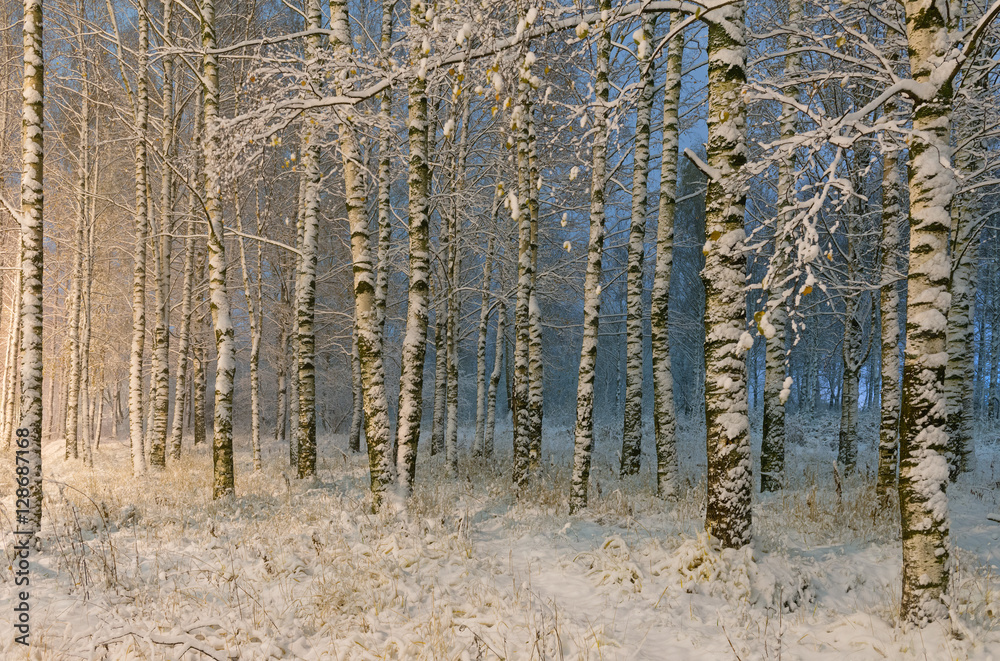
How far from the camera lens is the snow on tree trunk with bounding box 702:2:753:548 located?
4766 millimetres

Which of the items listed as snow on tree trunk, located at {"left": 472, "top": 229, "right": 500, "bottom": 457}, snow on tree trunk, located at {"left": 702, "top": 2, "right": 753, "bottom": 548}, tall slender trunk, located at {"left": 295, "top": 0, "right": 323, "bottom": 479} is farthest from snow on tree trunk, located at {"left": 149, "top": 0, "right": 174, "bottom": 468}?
snow on tree trunk, located at {"left": 702, "top": 2, "right": 753, "bottom": 548}

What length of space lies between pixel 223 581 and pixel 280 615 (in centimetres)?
100

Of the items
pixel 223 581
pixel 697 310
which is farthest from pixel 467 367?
pixel 223 581

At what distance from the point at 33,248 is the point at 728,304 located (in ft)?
25.5

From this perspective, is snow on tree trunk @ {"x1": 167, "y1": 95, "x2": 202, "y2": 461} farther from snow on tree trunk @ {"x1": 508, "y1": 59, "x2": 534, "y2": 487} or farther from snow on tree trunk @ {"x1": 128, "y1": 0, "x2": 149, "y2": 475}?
snow on tree trunk @ {"x1": 508, "y1": 59, "x2": 534, "y2": 487}

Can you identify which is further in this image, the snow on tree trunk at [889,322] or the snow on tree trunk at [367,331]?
the snow on tree trunk at [889,322]

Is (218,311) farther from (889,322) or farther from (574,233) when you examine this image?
(574,233)

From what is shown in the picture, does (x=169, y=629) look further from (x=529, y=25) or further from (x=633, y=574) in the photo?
(x=529, y=25)

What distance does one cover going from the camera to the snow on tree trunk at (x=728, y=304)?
4766 millimetres

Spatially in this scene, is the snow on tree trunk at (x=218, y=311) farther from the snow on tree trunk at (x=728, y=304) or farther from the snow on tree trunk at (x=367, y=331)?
the snow on tree trunk at (x=728, y=304)

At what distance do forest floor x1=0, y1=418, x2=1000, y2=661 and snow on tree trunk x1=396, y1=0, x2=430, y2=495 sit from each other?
0.82 m

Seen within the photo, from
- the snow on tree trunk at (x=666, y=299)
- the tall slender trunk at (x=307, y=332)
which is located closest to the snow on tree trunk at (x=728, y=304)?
the snow on tree trunk at (x=666, y=299)

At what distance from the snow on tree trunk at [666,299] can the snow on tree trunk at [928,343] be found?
475cm

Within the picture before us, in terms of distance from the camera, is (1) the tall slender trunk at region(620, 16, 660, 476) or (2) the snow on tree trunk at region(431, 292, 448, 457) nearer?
(1) the tall slender trunk at region(620, 16, 660, 476)
